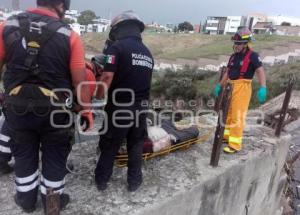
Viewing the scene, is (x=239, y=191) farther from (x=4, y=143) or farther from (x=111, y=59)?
(x=4, y=143)

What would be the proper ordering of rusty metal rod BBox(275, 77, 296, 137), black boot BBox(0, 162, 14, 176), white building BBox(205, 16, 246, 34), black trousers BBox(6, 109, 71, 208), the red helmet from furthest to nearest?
white building BBox(205, 16, 246, 34) → rusty metal rod BBox(275, 77, 296, 137) → the red helmet → black boot BBox(0, 162, 14, 176) → black trousers BBox(6, 109, 71, 208)

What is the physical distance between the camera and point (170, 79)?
1872cm

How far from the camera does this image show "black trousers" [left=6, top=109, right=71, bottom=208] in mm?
2479

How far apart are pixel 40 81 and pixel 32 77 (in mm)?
63

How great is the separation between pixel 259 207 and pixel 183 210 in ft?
8.20

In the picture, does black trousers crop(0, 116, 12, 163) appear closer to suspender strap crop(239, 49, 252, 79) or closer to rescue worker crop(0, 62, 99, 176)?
rescue worker crop(0, 62, 99, 176)

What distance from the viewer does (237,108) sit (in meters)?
4.54

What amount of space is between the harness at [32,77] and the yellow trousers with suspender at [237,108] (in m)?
2.80

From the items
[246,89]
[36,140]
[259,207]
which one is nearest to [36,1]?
[36,140]

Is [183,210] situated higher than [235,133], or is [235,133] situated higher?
[235,133]

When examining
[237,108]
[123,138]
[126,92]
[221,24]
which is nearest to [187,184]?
[123,138]

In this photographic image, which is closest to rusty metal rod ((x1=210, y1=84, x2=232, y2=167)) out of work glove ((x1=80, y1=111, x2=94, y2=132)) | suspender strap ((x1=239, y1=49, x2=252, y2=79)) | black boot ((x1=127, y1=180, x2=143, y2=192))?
suspender strap ((x1=239, y1=49, x2=252, y2=79))

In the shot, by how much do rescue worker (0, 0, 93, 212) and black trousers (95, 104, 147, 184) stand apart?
494 mm

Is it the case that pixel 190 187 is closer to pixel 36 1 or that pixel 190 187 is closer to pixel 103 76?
pixel 103 76
